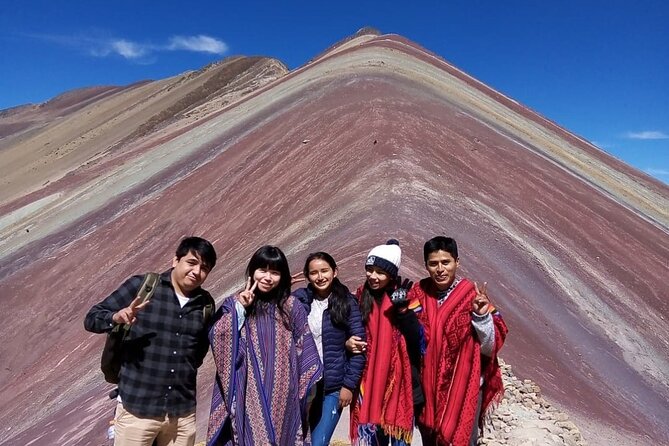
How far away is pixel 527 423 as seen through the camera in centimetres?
425

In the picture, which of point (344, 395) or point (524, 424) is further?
point (524, 424)

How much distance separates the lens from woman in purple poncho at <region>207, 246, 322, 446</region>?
9.15 feet

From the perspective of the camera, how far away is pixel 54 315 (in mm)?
10164

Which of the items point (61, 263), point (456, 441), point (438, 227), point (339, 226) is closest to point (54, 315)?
point (61, 263)

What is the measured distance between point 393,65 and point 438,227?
13.4m

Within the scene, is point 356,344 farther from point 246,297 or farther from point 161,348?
point 161,348

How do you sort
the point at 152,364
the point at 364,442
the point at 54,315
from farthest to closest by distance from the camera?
1. the point at 54,315
2. the point at 364,442
3. the point at 152,364

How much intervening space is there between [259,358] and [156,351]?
48cm

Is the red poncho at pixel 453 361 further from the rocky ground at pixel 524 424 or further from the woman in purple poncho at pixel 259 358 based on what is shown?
the rocky ground at pixel 524 424

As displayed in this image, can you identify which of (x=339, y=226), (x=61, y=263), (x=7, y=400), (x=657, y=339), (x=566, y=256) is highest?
(x=61, y=263)

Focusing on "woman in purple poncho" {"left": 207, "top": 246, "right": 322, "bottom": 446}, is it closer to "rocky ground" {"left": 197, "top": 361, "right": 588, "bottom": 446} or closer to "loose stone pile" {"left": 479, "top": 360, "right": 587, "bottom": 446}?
"rocky ground" {"left": 197, "top": 361, "right": 588, "bottom": 446}

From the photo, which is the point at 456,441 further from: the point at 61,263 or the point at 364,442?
the point at 61,263

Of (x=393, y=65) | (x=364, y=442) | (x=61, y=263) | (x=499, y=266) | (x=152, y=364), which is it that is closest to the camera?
(x=152, y=364)

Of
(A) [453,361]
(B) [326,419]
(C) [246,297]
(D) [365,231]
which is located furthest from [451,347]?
(D) [365,231]
